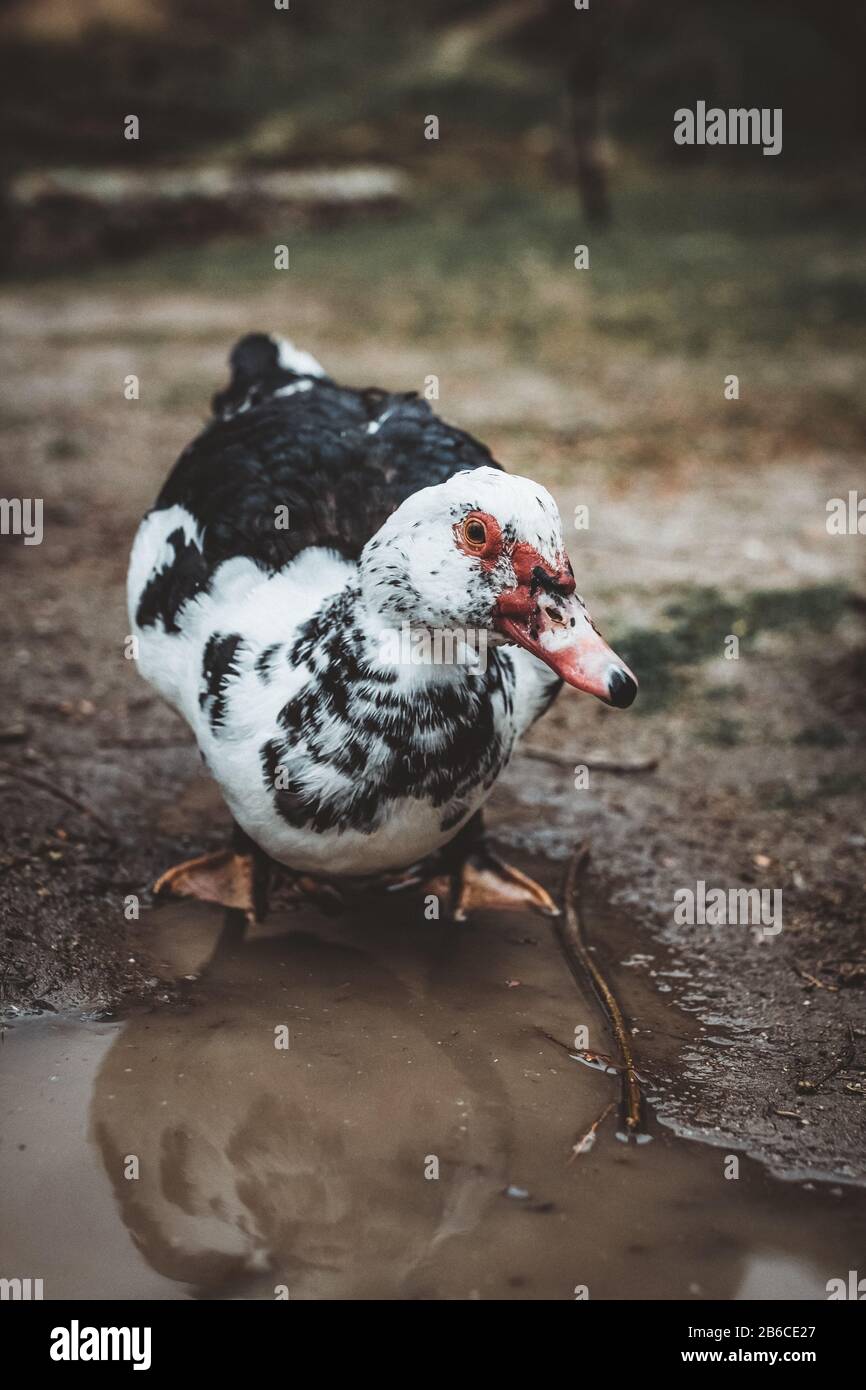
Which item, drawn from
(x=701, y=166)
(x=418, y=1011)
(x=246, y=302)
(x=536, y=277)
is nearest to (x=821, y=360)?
(x=536, y=277)

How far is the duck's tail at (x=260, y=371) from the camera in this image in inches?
146

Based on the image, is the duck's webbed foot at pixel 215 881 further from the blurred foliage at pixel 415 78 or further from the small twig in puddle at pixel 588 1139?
the blurred foliage at pixel 415 78

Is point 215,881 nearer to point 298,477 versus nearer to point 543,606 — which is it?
point 298,477

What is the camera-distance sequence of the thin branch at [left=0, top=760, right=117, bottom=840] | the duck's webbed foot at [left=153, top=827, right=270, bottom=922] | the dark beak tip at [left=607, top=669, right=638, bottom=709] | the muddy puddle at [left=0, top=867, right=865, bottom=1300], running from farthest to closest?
the thin branch at [left=0, top=760, right=117, bottom=840] → the duck's webbed foot at [left=153, top=827, right=270, bottom=922] → the dark beak tip at [left=607, top=669, right=638, bottom=709] → the muddy puddle at [left=0, top=867, right=865, bottom=1300]

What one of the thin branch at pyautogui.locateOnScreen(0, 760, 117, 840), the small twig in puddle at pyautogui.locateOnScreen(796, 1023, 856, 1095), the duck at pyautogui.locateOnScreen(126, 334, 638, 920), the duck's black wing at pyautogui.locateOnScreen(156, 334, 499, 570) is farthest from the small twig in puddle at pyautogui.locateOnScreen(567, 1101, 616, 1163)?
the thin branch at pyautogui.locateOnScreen(0, 760, 117, 840)

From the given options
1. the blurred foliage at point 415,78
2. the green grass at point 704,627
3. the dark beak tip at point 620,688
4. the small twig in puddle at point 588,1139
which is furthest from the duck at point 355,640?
the blurred foliage at point 415,78

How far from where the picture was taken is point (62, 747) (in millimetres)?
3859

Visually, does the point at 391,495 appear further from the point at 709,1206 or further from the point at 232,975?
the point at 709,1206

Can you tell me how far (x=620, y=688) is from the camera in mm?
2426

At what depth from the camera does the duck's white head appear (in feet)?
8.04

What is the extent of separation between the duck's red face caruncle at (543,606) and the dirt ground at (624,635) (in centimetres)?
87

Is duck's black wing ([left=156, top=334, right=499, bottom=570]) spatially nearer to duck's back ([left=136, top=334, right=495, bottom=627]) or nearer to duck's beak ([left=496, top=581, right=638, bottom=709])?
duck's back ([left=136, top=334, right=495, bottom=627])

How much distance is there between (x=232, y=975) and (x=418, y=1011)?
0.43 m

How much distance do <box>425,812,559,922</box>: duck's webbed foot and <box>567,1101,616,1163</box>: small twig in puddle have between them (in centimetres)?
76
